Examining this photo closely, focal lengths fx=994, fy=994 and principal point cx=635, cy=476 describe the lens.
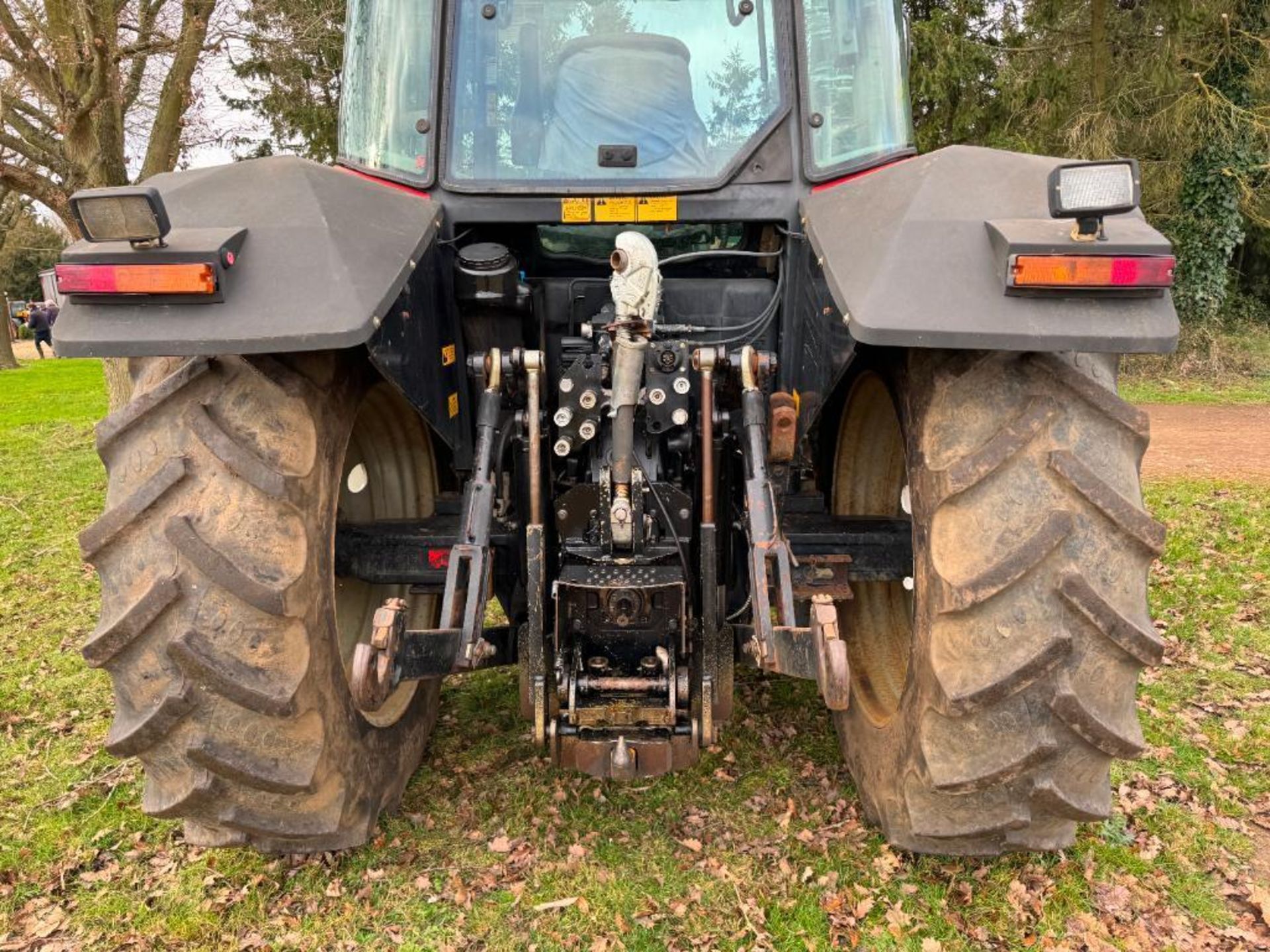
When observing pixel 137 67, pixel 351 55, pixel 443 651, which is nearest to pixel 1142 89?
pixel 137 67

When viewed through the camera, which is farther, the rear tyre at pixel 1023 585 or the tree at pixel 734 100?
the tree at pixel 734 100

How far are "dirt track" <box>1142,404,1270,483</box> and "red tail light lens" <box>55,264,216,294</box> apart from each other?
8.39 meters

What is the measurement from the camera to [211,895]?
3.01 m

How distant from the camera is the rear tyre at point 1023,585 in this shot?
2.33 metres

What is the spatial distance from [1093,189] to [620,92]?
1577mm

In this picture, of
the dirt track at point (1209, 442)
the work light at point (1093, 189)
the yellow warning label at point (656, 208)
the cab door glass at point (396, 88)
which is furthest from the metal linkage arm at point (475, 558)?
the dirt track at point (1209, 442)

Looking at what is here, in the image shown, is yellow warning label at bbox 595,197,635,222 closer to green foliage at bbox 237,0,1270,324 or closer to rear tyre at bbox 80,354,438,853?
rear tyre at bbox 80,354,438,853

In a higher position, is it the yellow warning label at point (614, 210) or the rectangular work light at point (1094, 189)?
the yellow warning label at point (614, 210)

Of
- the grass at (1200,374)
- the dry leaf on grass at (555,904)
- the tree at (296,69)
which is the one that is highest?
the tree at (296,69)

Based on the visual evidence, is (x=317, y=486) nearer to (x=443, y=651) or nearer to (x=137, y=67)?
(x=443, y=651)

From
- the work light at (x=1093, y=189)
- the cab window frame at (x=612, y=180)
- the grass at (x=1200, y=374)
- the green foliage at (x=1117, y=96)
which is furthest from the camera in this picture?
the green foliage at (x=1117, y=96)

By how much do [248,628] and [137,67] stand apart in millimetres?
9844

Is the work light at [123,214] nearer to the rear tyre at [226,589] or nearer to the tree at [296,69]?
the rear tyre at [226,589]

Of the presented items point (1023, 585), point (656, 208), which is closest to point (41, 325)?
point (656, 208)
